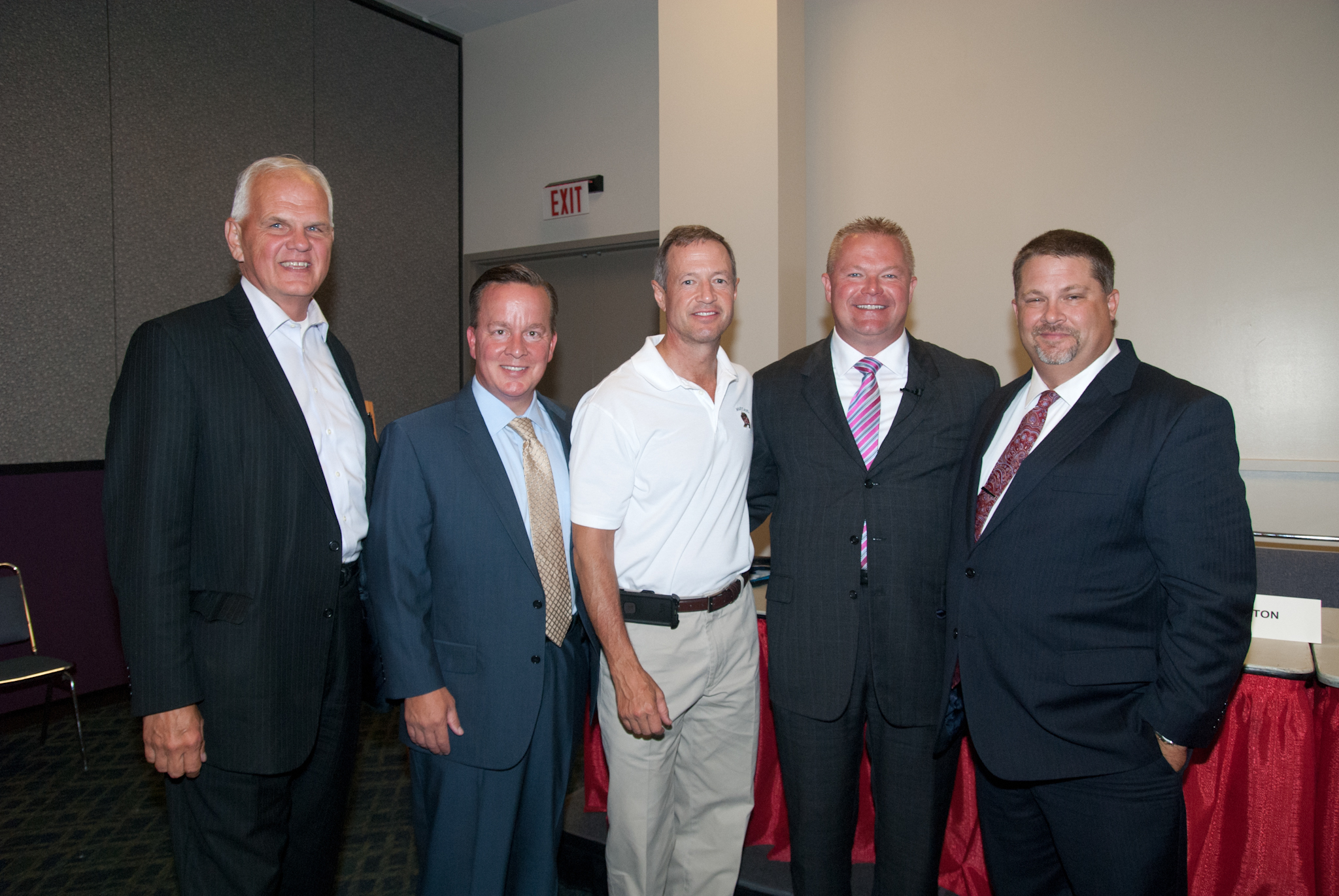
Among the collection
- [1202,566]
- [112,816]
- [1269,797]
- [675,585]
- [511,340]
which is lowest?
[112,816]

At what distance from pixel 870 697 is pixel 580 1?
528 centimetres

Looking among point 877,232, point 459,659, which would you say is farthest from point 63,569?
point 877,232

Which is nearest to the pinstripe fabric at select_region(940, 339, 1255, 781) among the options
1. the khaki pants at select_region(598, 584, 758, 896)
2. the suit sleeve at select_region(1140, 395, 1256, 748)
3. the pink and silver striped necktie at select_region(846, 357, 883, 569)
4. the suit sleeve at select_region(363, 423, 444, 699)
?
the suit sleeve at select_region(1140, 395, 1256, 748)

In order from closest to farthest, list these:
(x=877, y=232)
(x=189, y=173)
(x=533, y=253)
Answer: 1. (x=877, y=232)
2. (x=189, y=173)
3. (x=533, y=253)

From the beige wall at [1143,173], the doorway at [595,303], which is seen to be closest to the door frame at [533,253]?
the doorway at [595,303]

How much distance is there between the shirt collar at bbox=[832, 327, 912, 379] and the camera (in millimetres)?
2113

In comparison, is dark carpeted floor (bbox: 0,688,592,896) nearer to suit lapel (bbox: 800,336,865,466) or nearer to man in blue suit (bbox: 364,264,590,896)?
man in blue suit (bbox: 364,264,590,896)

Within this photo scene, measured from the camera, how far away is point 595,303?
5.80 m

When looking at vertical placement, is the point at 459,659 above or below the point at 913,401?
below

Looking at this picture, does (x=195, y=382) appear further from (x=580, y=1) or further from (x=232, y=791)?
(x=580, y=1)

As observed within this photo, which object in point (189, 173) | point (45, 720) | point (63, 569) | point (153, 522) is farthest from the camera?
point (189, 173)

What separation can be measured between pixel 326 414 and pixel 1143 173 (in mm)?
3886

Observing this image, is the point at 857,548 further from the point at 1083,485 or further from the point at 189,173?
the point at 189,173

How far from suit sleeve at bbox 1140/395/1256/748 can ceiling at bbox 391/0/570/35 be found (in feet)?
17.5
